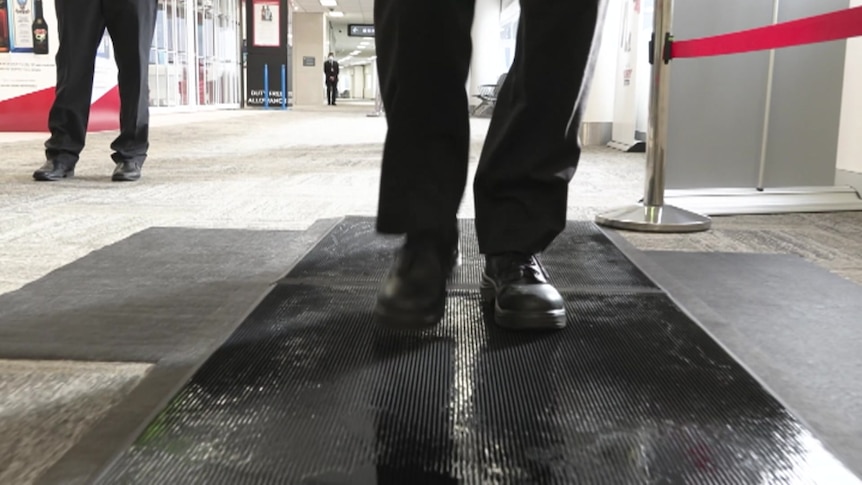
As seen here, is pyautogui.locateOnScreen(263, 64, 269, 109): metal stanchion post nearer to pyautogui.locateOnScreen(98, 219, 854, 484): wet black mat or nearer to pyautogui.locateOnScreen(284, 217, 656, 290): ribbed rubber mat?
pyautogui.locateOnScreen(284, 217, 656, 290): ribbed rubber mat

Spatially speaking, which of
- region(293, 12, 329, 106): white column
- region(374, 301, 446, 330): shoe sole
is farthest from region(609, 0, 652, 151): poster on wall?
region(293, 12, 329, 106): white column

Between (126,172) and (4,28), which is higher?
(4,28)

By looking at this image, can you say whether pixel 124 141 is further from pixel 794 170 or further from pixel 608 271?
pixel 794 170

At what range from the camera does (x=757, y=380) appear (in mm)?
890

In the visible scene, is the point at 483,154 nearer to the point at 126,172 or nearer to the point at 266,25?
the point at 126,172

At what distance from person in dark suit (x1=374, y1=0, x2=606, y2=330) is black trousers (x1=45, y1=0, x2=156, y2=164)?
203cm

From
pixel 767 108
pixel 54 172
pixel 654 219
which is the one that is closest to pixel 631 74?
pixel 767 108

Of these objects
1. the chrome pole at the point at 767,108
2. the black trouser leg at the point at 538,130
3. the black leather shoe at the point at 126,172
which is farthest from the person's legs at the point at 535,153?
the black leather shoe at the point at 126,172

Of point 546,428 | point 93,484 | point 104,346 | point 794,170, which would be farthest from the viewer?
point 794,170

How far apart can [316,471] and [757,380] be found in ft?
1.75

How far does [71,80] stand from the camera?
2.78m

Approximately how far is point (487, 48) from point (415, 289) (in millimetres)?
13556

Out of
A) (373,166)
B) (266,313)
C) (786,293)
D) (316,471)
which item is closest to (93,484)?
(316,471)

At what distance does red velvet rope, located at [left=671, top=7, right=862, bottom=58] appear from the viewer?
1349mm
